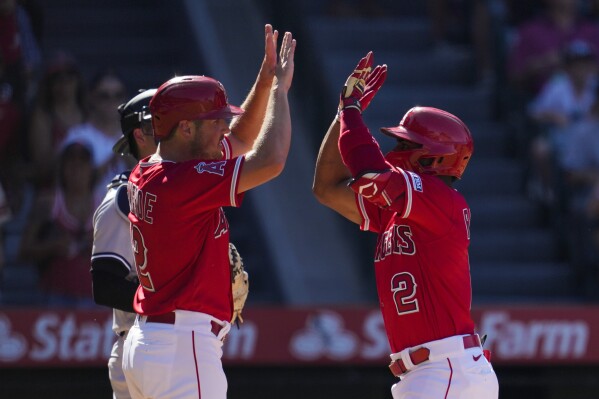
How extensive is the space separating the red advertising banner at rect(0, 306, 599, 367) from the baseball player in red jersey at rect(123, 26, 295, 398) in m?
2.74

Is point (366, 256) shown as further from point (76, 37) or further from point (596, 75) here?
point (76, 37)

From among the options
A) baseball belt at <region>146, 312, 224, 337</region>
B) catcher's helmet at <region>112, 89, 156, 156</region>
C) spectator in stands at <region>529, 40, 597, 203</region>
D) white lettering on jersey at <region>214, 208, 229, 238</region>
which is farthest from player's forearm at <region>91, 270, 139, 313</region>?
spectator in stands at <region>529, 40, 597, 203</region>

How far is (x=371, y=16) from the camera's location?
429 inches

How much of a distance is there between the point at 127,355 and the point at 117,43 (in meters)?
6.40

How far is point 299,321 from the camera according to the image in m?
7.39

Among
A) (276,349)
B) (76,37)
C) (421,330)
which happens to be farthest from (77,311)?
(76,37)

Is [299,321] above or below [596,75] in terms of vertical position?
below

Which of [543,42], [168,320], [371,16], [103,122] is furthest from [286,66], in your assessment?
[371,16]

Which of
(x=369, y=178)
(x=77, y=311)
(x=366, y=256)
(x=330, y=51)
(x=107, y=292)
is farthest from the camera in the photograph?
(x=330, y=51)

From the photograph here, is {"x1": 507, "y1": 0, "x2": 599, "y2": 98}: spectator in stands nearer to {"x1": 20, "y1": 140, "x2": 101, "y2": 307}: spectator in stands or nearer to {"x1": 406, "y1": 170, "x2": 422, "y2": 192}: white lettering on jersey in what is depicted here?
{"x1": 20, "y1": 140, "x2": 101, "y2": 307}: spectator in stands

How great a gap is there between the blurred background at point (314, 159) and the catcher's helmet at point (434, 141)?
2801 millimetres

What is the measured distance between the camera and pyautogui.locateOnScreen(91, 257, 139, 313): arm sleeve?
4797mm

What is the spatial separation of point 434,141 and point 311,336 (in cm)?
302

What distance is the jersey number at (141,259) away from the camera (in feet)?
14.9
